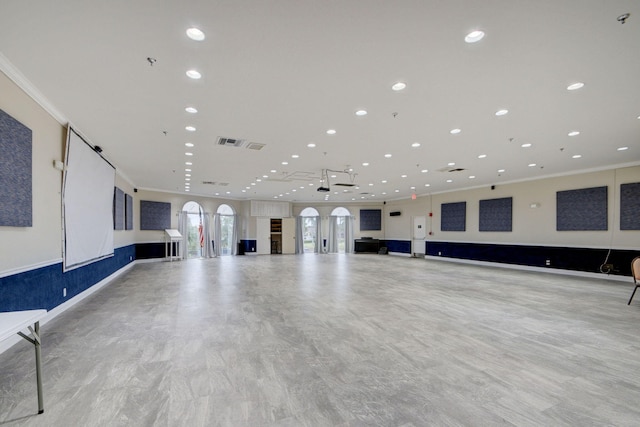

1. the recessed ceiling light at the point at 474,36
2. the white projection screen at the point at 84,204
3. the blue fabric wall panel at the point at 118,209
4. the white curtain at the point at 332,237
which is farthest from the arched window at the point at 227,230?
the recessed ceiling light at the point at 474,36

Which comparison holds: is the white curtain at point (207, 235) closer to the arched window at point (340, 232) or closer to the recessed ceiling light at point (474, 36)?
the arched window at point (340, 232)

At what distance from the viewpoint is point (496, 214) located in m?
11.4

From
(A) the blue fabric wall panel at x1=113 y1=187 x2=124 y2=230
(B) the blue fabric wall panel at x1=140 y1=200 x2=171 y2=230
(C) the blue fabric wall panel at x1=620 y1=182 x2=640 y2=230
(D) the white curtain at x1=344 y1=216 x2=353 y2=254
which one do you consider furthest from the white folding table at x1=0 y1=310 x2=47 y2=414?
(D) the white curtain at x1=344 y1=216 x2=353 y2=254

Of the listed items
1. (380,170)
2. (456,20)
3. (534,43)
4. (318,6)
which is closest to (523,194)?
(380,170)

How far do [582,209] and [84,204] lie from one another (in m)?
13.0

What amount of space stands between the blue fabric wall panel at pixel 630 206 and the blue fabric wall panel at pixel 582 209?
1.22ft

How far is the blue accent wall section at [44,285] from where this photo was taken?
11.1ft

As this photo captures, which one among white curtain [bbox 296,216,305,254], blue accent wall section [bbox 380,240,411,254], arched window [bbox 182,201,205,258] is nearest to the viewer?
arched window [bbox 182,201,205,258]

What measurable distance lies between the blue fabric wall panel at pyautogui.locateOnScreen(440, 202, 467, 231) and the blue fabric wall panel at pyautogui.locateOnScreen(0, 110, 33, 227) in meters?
13.6

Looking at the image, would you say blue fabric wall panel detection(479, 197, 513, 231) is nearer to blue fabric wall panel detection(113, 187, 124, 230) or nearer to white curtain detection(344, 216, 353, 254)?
white curtain detection(344, 216, 353, 254)

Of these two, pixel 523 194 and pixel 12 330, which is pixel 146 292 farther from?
pixel 523 194

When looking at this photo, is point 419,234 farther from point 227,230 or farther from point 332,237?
point 227,230

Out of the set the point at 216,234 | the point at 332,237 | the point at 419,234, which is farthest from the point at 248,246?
the point at 419,234

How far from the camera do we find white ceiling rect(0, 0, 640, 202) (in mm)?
2424
